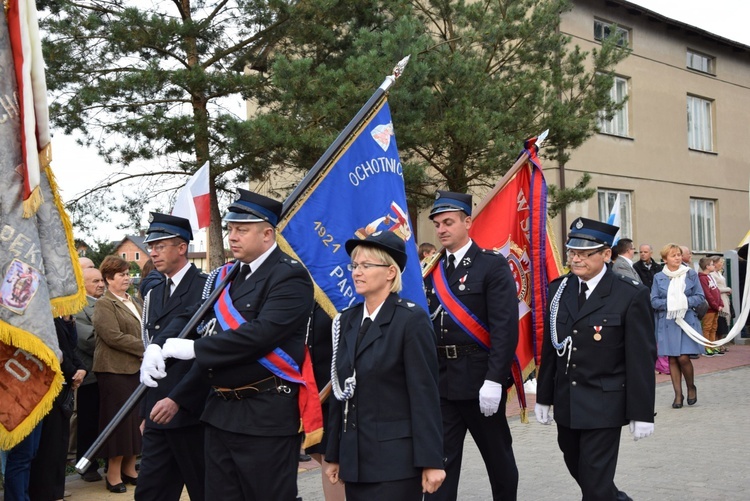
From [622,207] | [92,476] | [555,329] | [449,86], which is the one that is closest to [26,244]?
[555,329]

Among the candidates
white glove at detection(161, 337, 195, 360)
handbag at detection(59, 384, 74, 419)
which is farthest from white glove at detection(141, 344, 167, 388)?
handbag at detection(59, 384, 74, 419)

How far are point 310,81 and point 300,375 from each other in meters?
9.21

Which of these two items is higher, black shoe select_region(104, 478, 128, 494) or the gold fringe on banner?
the gold fringe on banner

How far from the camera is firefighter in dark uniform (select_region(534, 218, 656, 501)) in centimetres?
506

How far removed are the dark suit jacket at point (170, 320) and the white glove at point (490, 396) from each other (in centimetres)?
166

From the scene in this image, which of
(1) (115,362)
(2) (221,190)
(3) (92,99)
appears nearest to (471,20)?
(2) (221,190)

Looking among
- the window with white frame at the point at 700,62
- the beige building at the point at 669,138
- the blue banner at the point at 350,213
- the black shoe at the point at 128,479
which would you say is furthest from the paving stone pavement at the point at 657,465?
the window with white frame at the point at 700,62

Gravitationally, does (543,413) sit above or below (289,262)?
below

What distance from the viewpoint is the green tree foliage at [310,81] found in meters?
13.1

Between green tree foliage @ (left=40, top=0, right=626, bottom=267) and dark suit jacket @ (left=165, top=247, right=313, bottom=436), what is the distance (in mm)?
8408

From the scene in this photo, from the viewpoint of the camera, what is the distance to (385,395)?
3941 millimetres

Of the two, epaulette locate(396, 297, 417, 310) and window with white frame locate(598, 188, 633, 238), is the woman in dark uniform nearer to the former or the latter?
epaulette locate(396, 297, 417, 310)

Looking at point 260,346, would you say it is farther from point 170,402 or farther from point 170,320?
point 170,320

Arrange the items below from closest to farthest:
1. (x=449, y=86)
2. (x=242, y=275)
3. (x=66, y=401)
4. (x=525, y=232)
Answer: (x=242, y=275)
(x=66, y=401)
(x=525, y=232)
(x=449, y=86)
